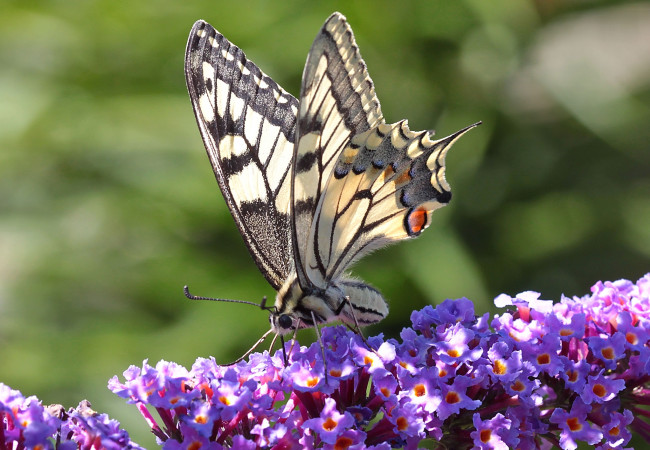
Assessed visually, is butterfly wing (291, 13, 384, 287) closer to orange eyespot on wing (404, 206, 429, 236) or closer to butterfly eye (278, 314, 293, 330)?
butterfly eye (278, 314, 293, 330)

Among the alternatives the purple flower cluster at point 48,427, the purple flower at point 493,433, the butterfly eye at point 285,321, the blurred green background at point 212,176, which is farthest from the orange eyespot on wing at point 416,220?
the blurred green background at point 212,176

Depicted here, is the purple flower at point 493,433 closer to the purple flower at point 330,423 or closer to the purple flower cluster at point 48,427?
the purple flower at point 330,423

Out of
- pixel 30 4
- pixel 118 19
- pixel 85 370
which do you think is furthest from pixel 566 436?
pixel 30 4

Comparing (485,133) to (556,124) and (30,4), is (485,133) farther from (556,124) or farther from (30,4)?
(30,4)

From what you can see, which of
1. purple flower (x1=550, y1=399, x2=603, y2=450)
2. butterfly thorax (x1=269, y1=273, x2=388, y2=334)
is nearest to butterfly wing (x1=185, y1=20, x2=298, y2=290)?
butterfly thorax (x1=269, y1=273, x2=388, y2=334)

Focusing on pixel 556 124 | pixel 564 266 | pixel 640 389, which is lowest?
pixel 640 389

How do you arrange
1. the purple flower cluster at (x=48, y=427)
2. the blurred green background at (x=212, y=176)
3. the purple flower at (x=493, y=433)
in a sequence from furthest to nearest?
the blurred green background at (x=212, y=176) < the purple flower at (x=493, y=433) < the purple flower cluster at (x=48, y=427)
